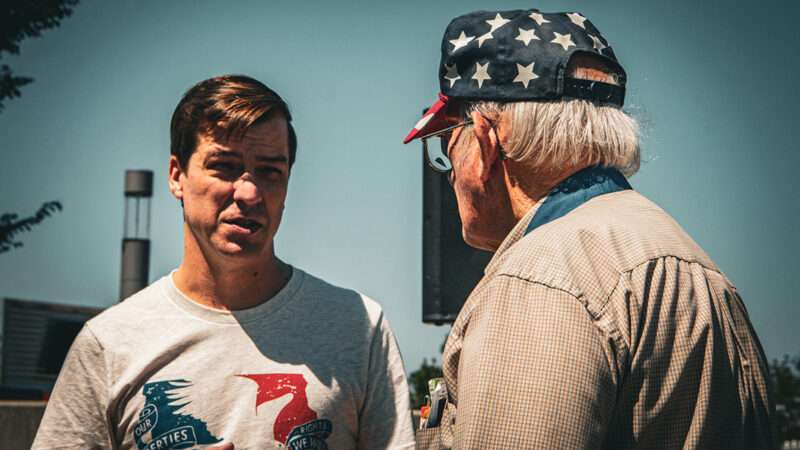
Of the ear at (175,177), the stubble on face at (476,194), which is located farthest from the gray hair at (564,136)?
the ear at (175,177)

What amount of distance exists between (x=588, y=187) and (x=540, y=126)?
162 mm

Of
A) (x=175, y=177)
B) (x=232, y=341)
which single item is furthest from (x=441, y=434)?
(x=175, y=177)

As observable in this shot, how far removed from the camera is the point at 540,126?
237cm

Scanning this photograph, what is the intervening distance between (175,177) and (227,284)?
1.36 feet

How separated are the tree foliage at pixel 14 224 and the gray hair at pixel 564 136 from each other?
2033cm

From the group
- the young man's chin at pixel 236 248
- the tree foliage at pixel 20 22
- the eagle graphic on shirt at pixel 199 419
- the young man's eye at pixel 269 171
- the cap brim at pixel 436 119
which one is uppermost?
the tree foliage at pixel 20 22

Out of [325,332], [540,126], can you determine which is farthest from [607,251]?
[325,332]

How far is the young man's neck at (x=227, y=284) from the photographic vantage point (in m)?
3.52

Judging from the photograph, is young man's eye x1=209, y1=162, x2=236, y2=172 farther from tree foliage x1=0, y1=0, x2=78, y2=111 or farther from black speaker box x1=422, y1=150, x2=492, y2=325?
tree foliage x1=0, y1=0, x2=78, y2=111

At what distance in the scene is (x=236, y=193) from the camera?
348 cm

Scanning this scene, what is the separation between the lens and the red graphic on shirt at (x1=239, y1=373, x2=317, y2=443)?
331 cm

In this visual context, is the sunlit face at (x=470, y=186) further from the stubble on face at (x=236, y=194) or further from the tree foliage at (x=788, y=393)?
the tree foliage at (x=788, y=393)

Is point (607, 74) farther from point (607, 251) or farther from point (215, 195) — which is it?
point (215, 195)

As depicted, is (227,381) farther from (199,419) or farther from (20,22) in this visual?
(20,22)
